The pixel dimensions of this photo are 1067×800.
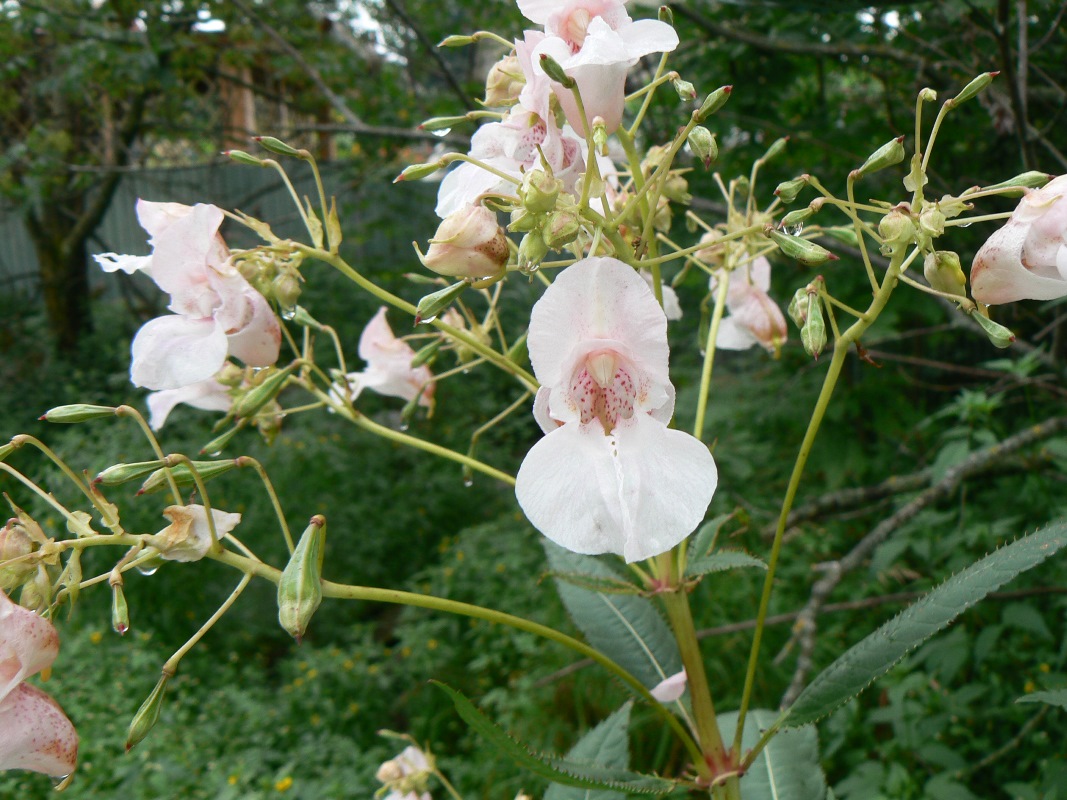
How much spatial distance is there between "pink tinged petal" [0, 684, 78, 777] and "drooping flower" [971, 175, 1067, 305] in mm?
846

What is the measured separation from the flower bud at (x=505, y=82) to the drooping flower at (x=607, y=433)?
0.26 metres

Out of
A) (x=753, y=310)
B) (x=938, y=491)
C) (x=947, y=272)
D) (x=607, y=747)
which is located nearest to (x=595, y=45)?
(x=947, y=272)

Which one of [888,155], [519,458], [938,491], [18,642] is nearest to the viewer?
[18,642]

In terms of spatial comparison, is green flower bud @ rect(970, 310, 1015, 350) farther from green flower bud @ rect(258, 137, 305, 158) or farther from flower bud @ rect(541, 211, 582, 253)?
green flower bud @ rect(258, 137, 305, 158)

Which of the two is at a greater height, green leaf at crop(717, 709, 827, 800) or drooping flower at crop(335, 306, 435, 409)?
drooping flower at crop(335, 306, 435, 409)

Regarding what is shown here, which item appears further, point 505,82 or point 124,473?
point 505,82

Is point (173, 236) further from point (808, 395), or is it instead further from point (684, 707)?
point (808, 395)

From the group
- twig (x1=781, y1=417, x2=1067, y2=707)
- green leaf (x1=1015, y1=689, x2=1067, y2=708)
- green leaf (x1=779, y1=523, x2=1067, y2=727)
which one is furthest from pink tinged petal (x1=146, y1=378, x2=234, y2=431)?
twig (x1=781, y1=417, x2=1067, y2=707)

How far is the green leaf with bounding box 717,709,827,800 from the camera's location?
1.01m

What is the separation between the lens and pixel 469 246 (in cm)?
69

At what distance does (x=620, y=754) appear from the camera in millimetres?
1107

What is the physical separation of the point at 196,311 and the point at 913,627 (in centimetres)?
74

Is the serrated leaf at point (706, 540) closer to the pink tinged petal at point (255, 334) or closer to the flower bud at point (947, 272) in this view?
the flower bud at point (947, 272)

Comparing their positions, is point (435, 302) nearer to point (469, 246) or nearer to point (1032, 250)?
point (469, 246)
